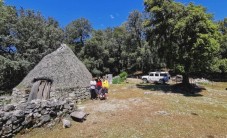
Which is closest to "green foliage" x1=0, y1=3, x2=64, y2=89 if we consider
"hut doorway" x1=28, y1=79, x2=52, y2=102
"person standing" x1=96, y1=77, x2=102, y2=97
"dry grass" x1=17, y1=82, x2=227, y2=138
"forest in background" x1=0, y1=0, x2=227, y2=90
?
"forest in background" x1=0, y1=0, x2=227, y2=90

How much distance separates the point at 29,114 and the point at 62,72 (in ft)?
42.6

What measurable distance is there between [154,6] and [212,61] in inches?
530

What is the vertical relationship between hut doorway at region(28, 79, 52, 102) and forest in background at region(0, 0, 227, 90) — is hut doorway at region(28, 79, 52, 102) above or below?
below

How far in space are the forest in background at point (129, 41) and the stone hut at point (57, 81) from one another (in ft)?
36.5

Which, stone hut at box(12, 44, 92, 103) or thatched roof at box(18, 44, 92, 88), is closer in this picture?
stone hut at box(12, 44, 92, 103)

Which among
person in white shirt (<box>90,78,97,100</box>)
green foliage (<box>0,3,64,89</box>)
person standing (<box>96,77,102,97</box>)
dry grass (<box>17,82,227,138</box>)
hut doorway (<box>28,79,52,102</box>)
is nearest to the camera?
dry grass (<box>17,82,227,138</box>)

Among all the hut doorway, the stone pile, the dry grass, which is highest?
the hut doorway

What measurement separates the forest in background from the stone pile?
2115cm

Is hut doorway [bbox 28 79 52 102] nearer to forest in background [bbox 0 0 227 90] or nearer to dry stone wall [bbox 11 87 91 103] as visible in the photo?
dry stone wall [bbox 11 87 91 103]

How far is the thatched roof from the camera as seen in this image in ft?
86.7

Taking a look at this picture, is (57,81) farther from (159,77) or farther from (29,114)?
(159,77)

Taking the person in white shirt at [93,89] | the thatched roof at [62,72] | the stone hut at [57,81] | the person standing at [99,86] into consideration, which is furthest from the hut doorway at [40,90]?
the person standing at [99,86]

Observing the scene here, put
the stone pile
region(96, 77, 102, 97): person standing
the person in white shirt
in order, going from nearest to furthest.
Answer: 1. the stone pile
2. region(96, 77, 102, 97): person standing
3. the person in white shirt

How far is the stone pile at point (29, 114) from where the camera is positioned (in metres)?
13.3
